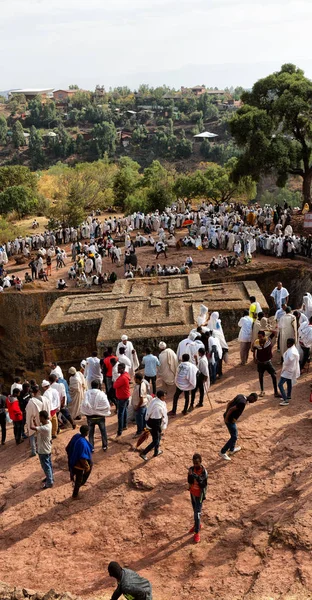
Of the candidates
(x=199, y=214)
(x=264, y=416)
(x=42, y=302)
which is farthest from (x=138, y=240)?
(x=264, y=416)

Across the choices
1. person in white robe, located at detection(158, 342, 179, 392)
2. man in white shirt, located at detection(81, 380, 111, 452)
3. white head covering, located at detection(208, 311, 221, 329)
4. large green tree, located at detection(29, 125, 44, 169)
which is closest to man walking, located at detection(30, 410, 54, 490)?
man in white shirt, located at detection(81, 380, 111, 452)

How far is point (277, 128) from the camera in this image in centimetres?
2298

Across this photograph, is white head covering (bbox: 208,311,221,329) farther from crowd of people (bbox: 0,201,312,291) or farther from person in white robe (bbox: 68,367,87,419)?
crowd of people (bbox: 0,201,312,291)

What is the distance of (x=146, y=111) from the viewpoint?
80.9 metres

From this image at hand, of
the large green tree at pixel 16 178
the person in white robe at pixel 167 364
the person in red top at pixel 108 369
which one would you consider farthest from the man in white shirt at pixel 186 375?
the large green tree at pixel 16 178

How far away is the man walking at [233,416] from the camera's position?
682 centimetres

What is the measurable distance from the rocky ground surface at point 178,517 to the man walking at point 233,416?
0.42 ft

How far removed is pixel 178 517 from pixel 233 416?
1375 millimetres

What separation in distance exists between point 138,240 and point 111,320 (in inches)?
382

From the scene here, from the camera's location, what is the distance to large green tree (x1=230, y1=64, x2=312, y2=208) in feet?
71.1

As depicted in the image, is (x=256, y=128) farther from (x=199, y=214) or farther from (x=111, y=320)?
(x=111, y=320)

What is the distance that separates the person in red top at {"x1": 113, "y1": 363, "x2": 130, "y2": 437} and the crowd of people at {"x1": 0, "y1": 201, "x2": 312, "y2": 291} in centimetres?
966

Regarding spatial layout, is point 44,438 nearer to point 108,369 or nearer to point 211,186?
point 108,369

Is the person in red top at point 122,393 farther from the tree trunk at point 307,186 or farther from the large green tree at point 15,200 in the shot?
the large green tree at point 15,200
